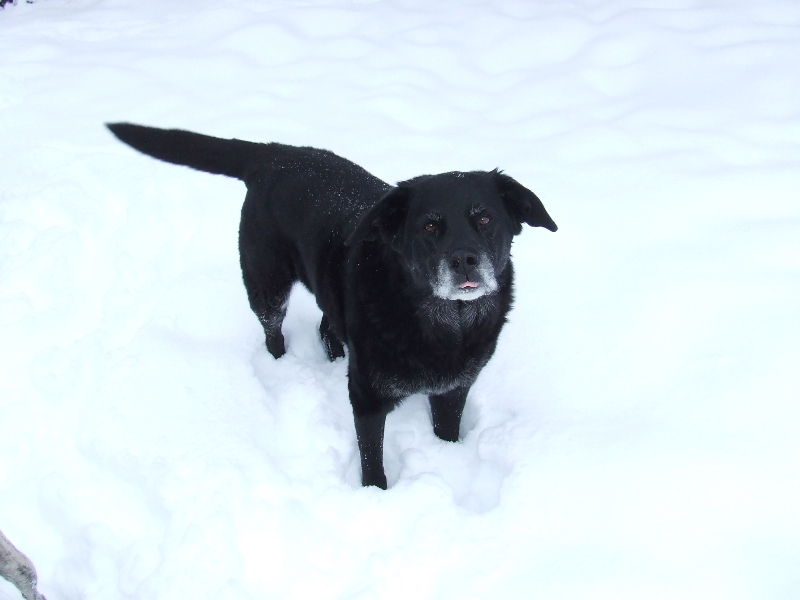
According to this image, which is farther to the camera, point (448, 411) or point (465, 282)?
point (448, 411)

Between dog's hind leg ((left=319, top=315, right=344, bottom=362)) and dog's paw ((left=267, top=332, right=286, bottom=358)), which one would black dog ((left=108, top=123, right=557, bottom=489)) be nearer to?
dog's paw ((left=267, top=332, right=286, bottom=358))

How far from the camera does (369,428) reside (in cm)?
246

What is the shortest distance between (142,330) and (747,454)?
115 inches

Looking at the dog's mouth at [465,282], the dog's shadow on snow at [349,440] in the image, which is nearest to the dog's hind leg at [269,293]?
the dog's shadow on snow at [349,440]

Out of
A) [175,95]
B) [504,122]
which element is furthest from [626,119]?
[175,95]

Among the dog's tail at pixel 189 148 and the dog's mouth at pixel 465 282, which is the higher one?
the dog's tail at pixel 189 148

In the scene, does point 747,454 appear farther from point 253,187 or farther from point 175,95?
point 175,95

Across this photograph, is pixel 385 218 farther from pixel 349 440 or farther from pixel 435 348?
pixel 349 440

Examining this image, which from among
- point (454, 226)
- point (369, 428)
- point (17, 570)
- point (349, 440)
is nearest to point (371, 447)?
point (369, 428)

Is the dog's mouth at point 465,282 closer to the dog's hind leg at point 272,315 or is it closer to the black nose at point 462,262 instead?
the black nose at point 462,262

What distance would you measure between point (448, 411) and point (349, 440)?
490mm

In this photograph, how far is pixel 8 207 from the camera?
3930mm

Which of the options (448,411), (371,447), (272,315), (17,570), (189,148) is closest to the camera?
(17,570)

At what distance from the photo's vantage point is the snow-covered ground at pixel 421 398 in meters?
2.22
